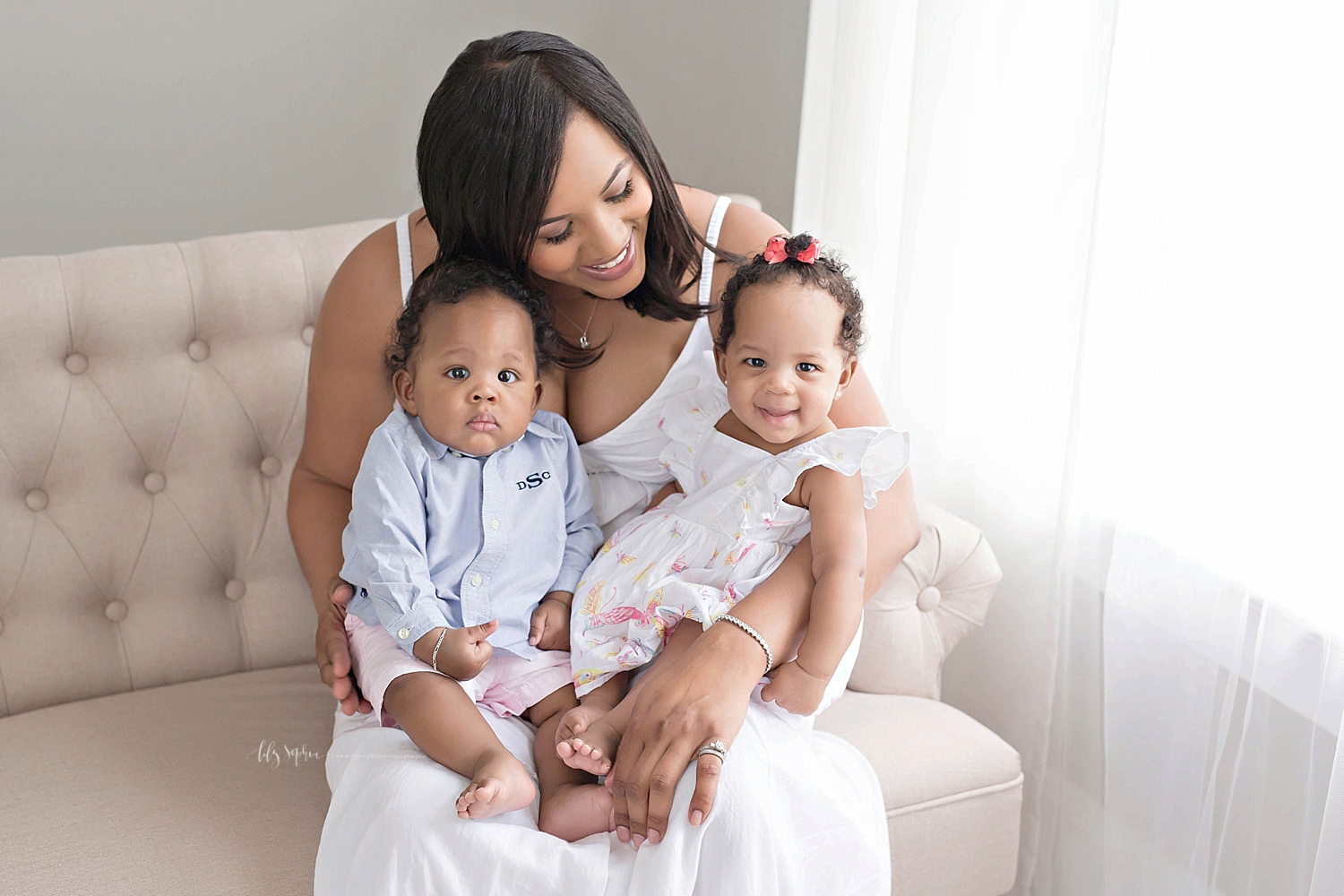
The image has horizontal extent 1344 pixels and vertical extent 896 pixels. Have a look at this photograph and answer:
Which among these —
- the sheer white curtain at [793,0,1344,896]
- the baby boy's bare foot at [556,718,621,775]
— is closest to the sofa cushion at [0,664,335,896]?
the baby boy's bare foot at [556,718,621,775]

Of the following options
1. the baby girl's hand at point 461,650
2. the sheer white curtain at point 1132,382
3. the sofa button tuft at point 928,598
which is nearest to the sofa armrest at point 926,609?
the sofa button tuft at point 928,598

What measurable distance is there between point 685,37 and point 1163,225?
1607mm

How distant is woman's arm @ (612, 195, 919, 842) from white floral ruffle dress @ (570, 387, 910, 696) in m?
0.03

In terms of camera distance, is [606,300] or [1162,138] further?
[606,300]

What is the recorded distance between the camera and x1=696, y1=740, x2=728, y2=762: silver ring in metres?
1.12

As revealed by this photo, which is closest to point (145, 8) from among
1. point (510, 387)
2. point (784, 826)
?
point (510, 387)

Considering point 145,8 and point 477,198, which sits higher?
point 145,8

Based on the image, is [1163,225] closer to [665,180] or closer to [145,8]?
[665,180]

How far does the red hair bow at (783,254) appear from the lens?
1.31 m

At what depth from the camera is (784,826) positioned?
114 centimetres

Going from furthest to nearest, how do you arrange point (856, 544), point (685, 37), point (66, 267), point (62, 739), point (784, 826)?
point (685, 37) < point (66, 267) < point (62, 739) < point (856, 544) < point (784, 826)

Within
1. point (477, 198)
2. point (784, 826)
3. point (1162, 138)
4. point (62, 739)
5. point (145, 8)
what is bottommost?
point (62, 739)

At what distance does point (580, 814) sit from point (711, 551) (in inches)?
13.9

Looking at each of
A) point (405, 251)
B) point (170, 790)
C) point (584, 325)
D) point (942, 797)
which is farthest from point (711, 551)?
point (170, 790)
